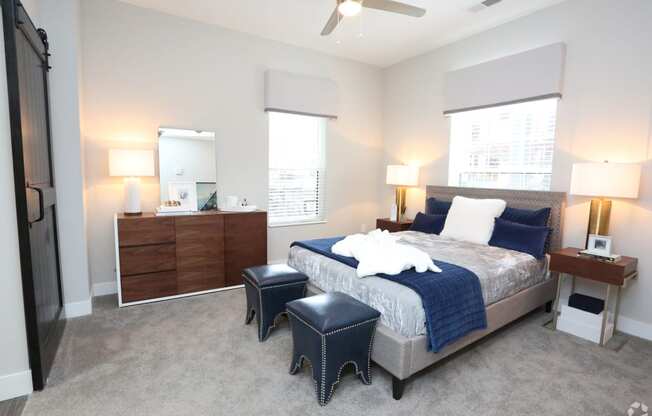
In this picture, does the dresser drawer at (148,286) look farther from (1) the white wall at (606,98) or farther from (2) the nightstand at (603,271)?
(1) the white wall at (606,98)

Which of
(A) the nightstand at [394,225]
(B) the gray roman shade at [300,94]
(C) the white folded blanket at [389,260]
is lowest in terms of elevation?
(A) the nightstand at [394,225]

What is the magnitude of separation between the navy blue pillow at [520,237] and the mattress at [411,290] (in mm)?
93

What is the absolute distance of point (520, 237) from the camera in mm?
3250

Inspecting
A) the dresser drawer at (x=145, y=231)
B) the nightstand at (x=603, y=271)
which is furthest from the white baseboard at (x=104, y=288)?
the nightstand at (x=603, y=271)

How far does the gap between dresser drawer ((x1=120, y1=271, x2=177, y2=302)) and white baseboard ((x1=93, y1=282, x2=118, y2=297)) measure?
531mm

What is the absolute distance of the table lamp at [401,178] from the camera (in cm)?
472

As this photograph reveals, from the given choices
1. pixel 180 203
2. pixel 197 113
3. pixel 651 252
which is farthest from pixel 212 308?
pixel 651 252

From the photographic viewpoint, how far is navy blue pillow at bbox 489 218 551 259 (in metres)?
3.15

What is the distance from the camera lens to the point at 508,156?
3.92 meters

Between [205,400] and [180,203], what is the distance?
7.78ft

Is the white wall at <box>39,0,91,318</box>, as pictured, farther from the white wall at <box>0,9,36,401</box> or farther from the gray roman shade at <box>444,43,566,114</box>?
the gray roman shade at <box>444,43,566,114</box>

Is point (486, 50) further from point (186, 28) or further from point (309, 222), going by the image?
point (186, 28)

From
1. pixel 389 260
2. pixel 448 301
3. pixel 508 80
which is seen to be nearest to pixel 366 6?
pixel 508 80

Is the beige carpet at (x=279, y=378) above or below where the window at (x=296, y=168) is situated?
below
